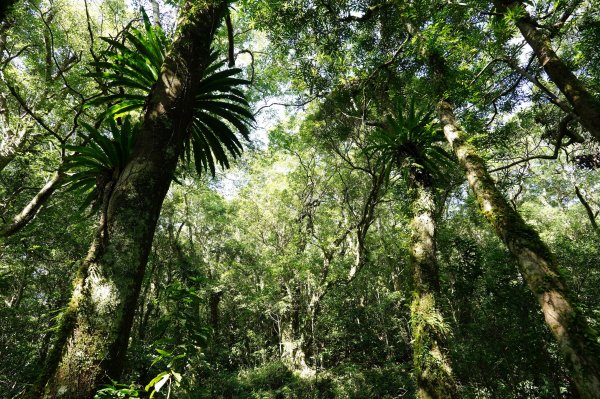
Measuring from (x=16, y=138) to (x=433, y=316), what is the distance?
9238 mm

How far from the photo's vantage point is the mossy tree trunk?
1.85 m

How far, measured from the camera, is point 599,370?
179 centimetres

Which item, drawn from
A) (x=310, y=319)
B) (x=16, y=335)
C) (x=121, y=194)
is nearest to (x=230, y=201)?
(x=310, y=319)

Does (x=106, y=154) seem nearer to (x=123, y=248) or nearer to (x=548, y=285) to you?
(x=123, y=248)

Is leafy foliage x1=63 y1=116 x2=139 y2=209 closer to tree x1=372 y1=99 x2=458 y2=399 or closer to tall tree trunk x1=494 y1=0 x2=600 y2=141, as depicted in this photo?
tree x1=372 y1=99 x2=458 y2=399

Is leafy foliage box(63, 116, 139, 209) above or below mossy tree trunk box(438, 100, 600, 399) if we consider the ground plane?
above

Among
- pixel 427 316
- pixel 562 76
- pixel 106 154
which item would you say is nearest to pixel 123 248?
pixel 106 154

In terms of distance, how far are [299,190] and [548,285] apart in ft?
38.0

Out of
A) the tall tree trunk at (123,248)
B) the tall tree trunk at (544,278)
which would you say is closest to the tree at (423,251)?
the tall tree trunk at (544,278)

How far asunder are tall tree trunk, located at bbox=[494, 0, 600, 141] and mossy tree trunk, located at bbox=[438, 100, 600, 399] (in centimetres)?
128

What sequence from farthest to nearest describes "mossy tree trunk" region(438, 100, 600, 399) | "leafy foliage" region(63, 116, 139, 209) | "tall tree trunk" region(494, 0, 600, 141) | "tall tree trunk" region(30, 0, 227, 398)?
"tall tree trunk" region(494, 0, 600, 141)
"leafy foliage" region(63, 116, 139, 209)
"mossy tree trunk" region(438, 100, 600, 399)
"tall tree trunk" region(30, 0, 227, 398)

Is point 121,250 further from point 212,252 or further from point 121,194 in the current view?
point 212,252

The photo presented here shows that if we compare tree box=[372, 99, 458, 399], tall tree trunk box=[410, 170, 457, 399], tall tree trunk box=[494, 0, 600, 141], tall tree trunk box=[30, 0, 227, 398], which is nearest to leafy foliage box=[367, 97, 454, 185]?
tree box=[372, 99, 458, 399]

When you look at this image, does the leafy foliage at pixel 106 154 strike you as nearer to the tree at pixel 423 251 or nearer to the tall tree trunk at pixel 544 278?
the tall tree trunk at pixel 544 278
